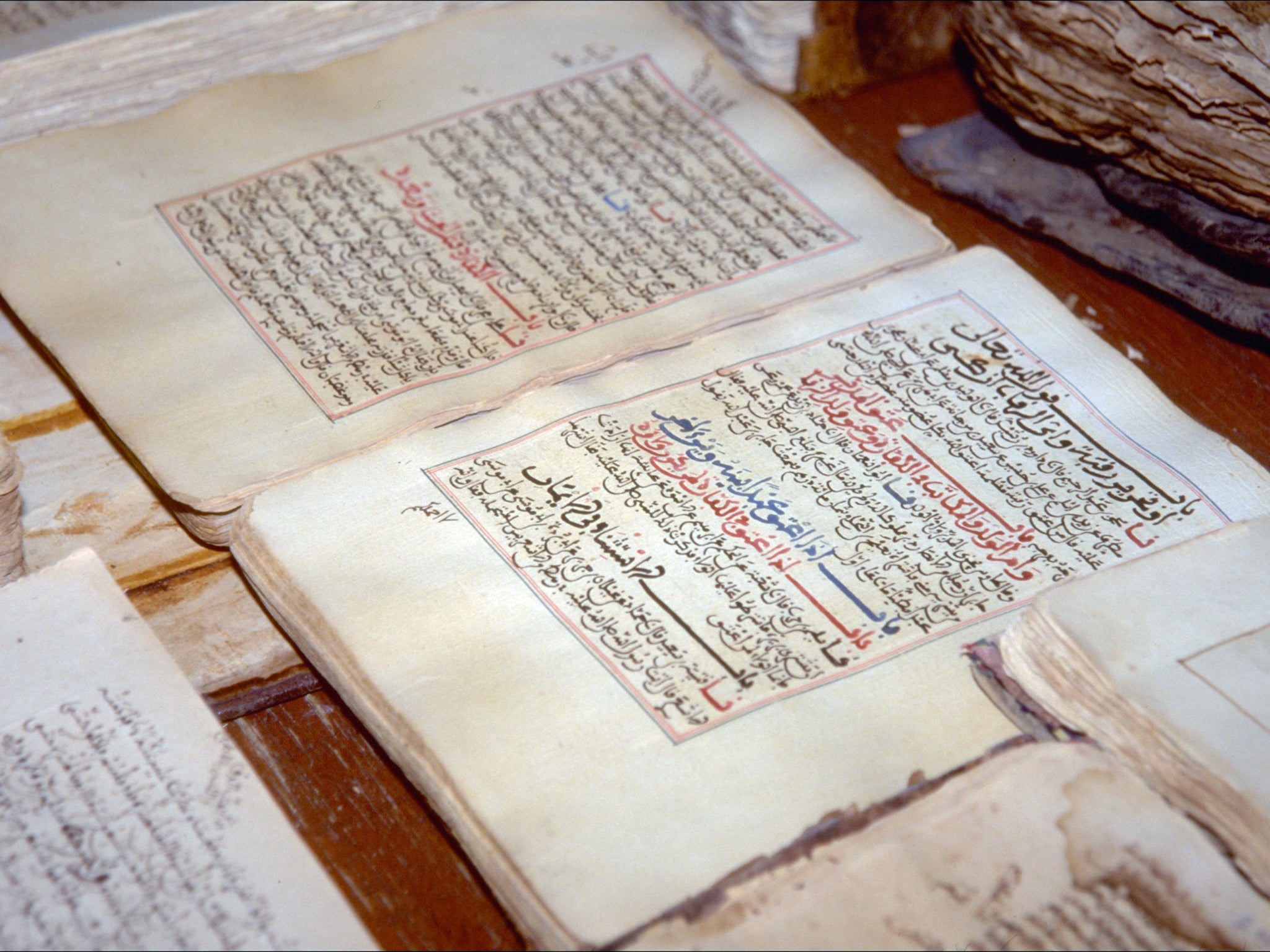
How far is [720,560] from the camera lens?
1106 millimetres

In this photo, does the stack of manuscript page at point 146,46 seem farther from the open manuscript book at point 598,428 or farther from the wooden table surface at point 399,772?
the wooden table surface at point 399,772

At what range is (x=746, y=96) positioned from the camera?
1.64 meters

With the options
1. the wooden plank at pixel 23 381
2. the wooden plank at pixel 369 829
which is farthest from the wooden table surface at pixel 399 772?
the wooden plank at pixel 23 381

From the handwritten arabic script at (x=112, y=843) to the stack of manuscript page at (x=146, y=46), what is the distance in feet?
2.65

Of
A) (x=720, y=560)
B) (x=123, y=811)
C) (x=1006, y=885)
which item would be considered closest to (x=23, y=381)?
(x=123, y=811)

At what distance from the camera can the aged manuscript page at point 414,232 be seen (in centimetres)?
124

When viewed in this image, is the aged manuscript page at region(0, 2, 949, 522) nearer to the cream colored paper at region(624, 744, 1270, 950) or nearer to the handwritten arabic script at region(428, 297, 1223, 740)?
the handwritten arabic script at region(428, 297, 1223, 740)

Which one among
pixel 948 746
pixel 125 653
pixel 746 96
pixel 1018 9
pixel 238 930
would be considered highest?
pixel 746 96

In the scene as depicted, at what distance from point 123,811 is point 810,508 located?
0.63 meters

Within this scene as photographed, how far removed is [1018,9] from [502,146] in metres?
0.64

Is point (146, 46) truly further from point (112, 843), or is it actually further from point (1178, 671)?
point (1178, 671)

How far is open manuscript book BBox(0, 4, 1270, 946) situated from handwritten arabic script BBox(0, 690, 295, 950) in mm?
150

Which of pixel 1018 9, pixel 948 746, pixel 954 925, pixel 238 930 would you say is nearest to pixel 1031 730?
pixel 948 746

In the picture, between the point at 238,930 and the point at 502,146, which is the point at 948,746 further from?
the point at 502,146
